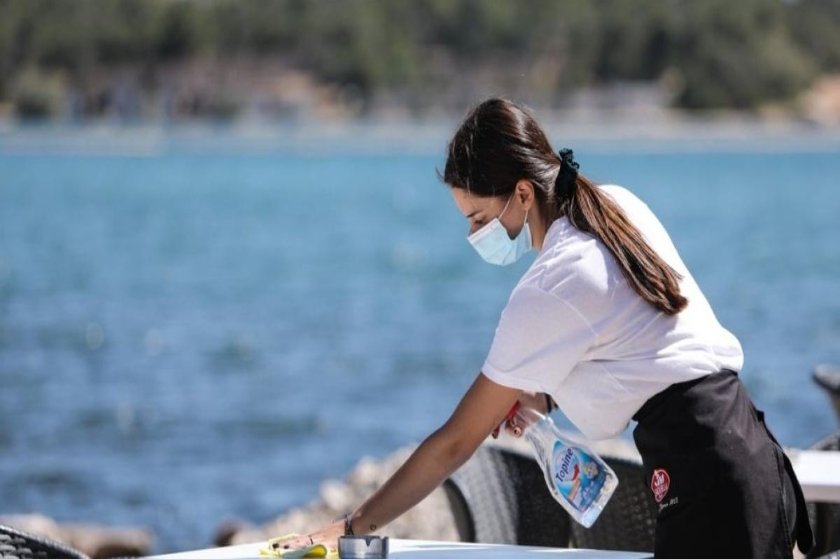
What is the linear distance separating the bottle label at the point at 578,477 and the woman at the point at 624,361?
0.14m

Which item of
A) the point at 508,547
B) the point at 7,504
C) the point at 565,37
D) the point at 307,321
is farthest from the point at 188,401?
the point at 565,37

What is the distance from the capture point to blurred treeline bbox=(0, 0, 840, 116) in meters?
113

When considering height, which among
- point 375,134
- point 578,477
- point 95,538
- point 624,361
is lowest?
point 375,134

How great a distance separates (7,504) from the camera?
31.6 feet

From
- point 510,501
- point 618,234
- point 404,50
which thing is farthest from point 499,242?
point 404,50

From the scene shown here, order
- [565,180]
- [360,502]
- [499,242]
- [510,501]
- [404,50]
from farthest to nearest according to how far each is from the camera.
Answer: [404,50] < [360,502] < [510,501] < [499,242] < [565,180]

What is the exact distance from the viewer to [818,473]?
3.46 metres

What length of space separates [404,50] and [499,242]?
A: 121 meters

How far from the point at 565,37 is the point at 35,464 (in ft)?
379

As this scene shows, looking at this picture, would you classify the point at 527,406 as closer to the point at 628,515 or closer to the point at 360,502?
the point at 628,515

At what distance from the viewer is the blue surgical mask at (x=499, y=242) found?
274cm

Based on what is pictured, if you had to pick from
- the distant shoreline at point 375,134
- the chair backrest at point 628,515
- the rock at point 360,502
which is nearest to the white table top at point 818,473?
the chair backrest at point 628,515

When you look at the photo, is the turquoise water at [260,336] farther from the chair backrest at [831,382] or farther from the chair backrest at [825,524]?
the chair backrest at [825,524]

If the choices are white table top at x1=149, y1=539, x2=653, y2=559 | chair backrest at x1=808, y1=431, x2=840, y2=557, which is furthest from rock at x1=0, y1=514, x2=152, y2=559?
white table top at x1=149, y1=539, x2=653, y2=559
